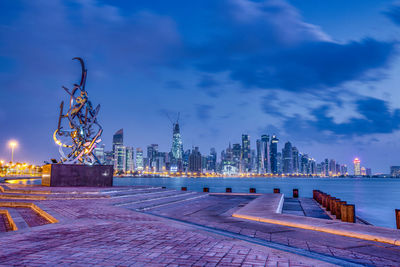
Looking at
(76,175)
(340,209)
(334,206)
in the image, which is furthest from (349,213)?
(76,175)

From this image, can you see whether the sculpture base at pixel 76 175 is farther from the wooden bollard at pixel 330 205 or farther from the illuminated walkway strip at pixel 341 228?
the wooden bollard at pixel 330 205

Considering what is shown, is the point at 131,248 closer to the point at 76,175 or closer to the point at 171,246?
the point at 171,246

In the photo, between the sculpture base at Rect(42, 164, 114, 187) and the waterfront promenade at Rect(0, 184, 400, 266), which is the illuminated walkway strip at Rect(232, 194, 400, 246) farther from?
the sculpture base at Rect(42, 164, 114, 187)

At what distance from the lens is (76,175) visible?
24.2m

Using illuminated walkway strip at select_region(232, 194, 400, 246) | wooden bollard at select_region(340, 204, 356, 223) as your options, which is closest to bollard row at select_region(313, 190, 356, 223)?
wooden bollard at select_region(340, 204, 356, 223)

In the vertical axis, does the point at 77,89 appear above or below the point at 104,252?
above

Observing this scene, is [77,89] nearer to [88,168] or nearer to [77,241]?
[88,168]

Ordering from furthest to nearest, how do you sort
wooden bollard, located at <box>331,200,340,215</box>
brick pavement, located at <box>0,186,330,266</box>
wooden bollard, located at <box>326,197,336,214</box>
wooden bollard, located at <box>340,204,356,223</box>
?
1. wooden bollard, located at <box>326,197,336,214</box>
2. wooden bollard, located at <box>331,200,340,215</box>
3. wooden bollard, located at <box>340,204,356,223</box>
4. brick pavement, located at <box>0,186,330,266</box>

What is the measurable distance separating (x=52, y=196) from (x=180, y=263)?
13072 mm

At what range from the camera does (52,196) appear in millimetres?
15211

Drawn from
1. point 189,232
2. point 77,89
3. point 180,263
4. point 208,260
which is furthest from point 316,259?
point 77,89

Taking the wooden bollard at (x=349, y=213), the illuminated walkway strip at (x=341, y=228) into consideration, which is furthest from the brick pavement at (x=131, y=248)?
the wooden bollard at (x=349, y=213)

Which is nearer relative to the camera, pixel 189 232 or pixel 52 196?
pixel 189 232

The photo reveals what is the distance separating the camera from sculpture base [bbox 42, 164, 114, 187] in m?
23.5
